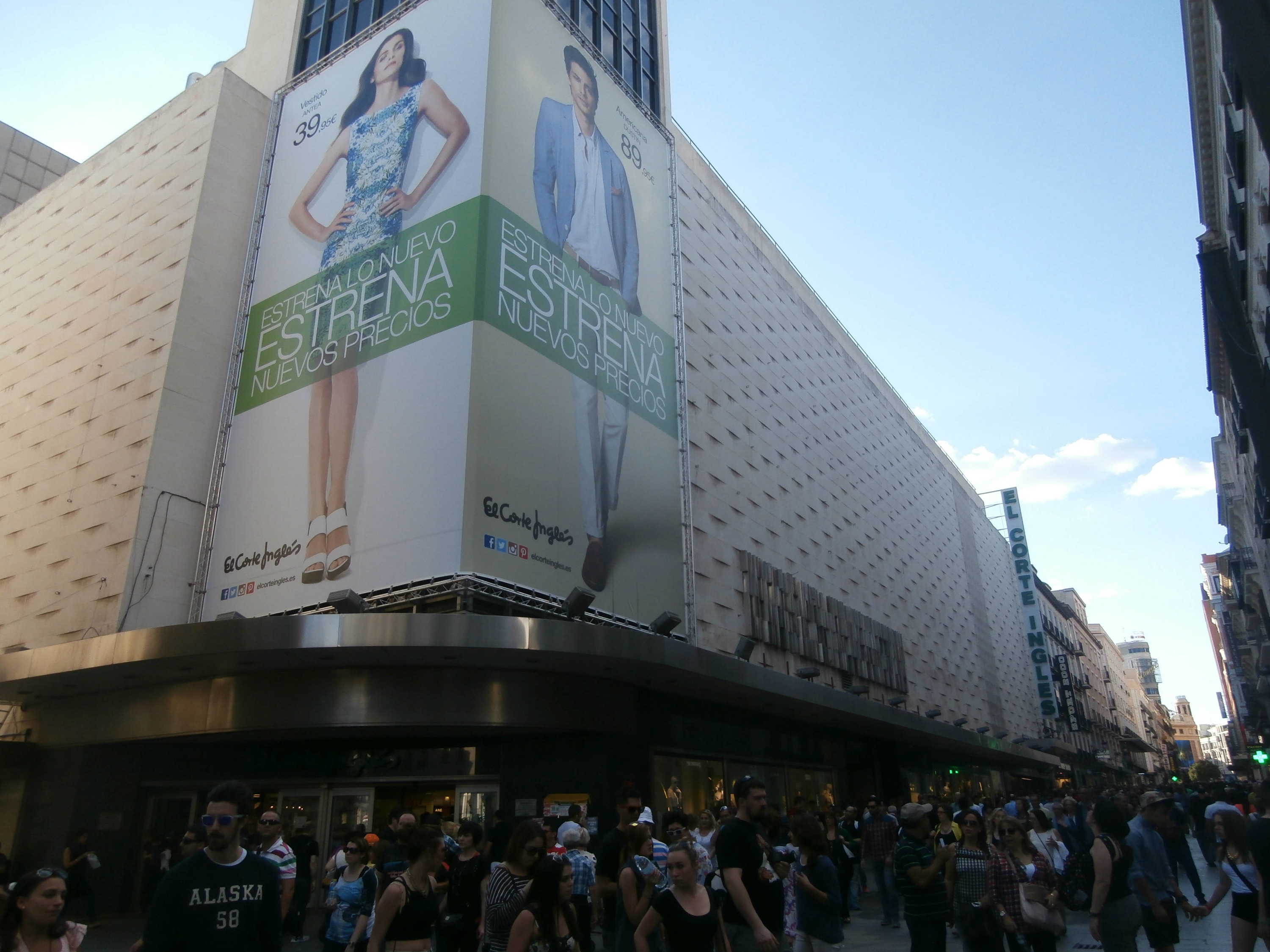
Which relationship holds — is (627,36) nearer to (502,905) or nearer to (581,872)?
(581,872)

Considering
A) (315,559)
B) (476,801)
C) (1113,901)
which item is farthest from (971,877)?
(315,559)

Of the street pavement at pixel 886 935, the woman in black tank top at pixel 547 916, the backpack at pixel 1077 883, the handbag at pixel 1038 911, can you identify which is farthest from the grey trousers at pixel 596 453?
the woman in black tank top at pixel 547 916

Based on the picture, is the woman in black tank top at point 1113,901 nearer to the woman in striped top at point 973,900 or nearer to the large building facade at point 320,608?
the woman in striped top at point 973,900

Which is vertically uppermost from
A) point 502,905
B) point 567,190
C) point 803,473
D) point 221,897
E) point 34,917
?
point 567,190

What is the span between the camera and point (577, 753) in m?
15.1

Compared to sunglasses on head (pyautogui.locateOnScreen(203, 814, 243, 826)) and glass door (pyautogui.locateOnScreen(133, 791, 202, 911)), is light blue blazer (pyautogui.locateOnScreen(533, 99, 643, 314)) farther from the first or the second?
sunglasses on head (pyautogui.locateOnScreen(203, 814, 243, 826))

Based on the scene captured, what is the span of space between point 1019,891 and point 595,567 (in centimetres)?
1037

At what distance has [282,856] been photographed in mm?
7648

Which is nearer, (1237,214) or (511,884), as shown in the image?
(511,884)

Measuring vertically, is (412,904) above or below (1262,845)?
below

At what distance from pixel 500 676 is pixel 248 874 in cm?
1016

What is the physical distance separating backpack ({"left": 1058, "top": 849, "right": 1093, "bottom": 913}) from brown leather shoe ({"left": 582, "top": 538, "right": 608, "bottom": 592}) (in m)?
9.44

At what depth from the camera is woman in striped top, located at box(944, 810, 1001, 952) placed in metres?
6.30

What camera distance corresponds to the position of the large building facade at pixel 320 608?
44.8 ft
